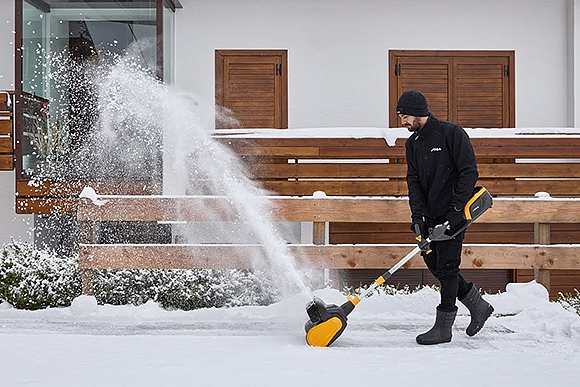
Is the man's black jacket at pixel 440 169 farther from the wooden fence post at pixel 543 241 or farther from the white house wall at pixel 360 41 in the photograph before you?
the white house wall at pixel 360 41

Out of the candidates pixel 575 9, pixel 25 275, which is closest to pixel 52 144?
pixel 25 275

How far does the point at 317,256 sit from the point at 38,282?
→ 2955 mm

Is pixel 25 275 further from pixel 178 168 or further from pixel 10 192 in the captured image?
pixel 10 192

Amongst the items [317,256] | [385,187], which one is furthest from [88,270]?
[385,187]

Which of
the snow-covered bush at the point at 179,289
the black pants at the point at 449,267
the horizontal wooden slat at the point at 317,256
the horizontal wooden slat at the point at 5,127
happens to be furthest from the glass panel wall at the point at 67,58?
the black pants at the point at 449,267

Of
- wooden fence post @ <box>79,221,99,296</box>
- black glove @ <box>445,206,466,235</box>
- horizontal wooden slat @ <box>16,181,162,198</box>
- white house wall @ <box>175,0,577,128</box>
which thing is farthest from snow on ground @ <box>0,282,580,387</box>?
white house wall @ <box>175,0,577,128</box>

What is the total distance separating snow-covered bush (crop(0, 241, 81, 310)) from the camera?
7.94 m

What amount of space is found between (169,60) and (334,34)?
277 centimetres

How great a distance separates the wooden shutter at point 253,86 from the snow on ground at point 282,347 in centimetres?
544

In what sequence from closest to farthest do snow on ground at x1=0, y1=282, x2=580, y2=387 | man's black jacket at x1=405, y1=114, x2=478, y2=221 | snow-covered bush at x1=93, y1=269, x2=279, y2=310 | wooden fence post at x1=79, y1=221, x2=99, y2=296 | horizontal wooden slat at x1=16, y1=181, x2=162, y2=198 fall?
snow on ground at x1=0, y1=282, x2=580, y2=387, man's black jacket at x1=405, y1=114, x2=478, y2=221, wooden fence post at x1=79, y1=221, x2=99, y2=296, snow-covered bush at x1=93, y1=269, x2=279, y2=310, horizontal wooden slat at x1=16, y1=181, x2=162, y2=198

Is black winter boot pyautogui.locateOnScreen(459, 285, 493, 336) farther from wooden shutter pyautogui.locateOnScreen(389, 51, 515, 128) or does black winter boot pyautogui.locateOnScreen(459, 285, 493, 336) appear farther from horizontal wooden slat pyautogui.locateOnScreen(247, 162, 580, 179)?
wooden shutter pyautogui.locateOnScreen(389, 51, 515, 128)

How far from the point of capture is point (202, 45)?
1245cm

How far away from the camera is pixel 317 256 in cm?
789

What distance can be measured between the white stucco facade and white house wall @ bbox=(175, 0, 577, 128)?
0.05 ft
